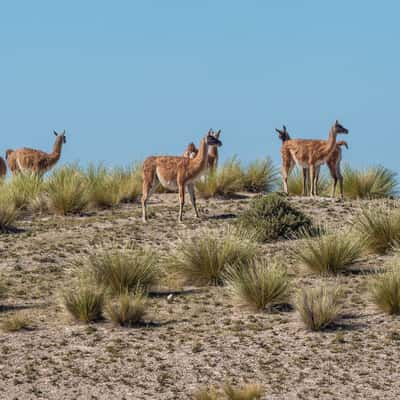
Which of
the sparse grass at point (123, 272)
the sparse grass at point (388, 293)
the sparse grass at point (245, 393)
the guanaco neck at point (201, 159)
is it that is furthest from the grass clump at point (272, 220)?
the sparse grass at point (245, 393)

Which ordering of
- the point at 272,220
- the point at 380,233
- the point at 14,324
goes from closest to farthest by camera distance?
the point at 14,324, the point at 380,233, the point at 272,220

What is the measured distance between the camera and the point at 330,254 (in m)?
17.5

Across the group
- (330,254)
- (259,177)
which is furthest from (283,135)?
(330,254)

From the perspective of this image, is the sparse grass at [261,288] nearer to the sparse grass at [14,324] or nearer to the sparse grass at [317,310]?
the sparse grass at [317,310]

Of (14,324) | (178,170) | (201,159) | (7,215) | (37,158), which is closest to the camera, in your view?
(14,324)

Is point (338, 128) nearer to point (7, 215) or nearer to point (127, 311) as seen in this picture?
point (7, 215)

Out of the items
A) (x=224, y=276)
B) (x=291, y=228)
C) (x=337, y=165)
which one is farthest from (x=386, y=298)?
(x=337, y=165)

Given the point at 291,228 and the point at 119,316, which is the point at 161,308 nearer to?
the point at 119,316

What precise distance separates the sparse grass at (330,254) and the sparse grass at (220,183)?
8736 millimetres

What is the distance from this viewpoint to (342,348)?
44.4 ft

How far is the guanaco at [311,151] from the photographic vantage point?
25453 millimetres

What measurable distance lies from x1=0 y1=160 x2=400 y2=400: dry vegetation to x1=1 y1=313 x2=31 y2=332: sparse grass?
0.02 m

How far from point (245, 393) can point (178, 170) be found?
11.4 m

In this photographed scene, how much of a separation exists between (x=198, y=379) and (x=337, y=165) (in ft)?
46.9
